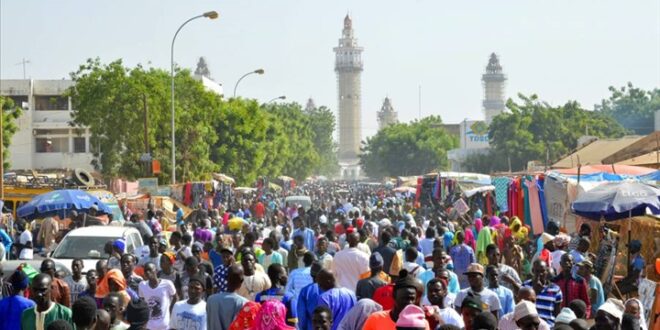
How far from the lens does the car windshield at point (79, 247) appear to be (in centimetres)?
1855

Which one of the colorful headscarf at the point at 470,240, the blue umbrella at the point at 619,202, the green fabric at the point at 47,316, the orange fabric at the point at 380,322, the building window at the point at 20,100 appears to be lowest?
the colorful headscarf at the point at 470,240

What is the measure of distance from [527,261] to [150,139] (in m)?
33.7

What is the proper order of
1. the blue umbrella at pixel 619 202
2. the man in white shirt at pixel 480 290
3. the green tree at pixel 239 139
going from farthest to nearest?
the green tree at pixel 239 139 → the blue umbrella at pixel 619 202 → the man in white shirt at pixel 480 290

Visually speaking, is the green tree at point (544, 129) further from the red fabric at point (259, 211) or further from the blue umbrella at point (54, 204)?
the blue umbrella at point (54, 204)

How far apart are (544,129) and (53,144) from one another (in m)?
31.8

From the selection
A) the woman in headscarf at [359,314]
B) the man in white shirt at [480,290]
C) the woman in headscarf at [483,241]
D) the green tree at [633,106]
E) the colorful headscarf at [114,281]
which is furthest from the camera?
the green tree at [633,106]

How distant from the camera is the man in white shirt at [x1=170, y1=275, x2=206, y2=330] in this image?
10.6 metres

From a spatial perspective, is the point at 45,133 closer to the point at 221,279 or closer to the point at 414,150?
the point at 414,150

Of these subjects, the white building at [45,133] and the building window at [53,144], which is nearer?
the white building at [45,133]

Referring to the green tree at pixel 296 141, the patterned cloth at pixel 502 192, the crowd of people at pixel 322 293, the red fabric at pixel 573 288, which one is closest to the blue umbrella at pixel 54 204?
the crowd of people at pixel 322 293

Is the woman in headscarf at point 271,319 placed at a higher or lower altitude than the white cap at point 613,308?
lower

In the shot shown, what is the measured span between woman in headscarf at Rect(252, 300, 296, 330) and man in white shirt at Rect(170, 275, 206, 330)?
1.36 m

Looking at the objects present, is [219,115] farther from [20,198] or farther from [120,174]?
[20,198]

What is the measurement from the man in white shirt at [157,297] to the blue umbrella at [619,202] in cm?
648
